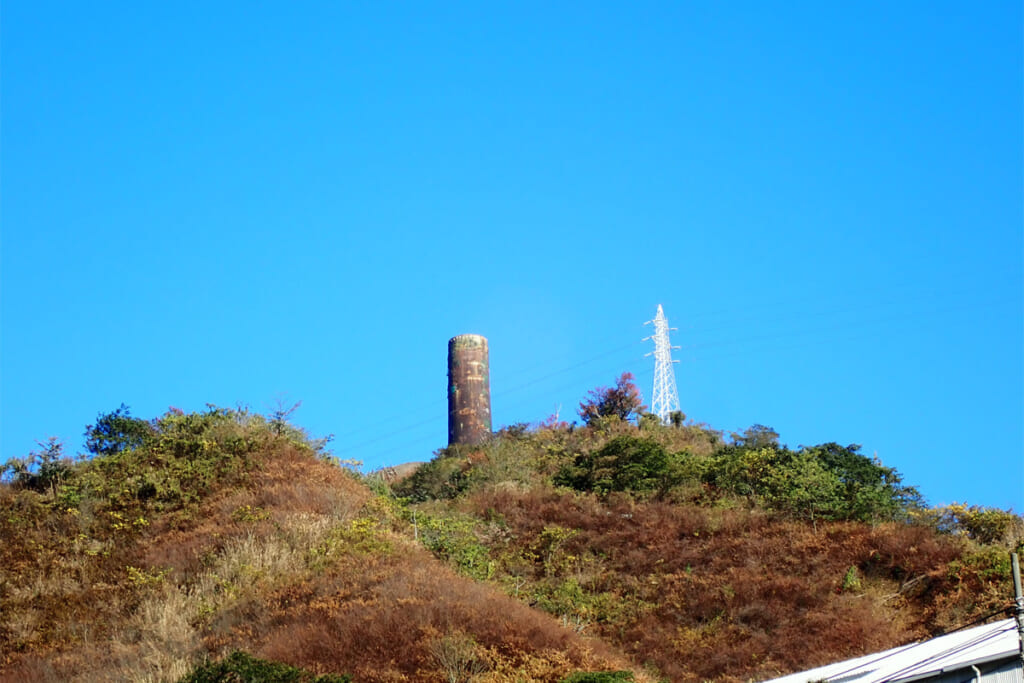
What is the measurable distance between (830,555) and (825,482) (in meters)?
3.53

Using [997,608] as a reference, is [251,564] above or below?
above

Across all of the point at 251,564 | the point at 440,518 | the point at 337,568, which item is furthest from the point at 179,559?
the point at 440,518

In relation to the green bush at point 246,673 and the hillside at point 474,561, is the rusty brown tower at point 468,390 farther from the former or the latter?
the green bush at point 246,673

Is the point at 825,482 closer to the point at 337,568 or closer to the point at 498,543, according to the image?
the point at 498,543

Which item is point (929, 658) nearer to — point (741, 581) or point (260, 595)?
point (741, 581)

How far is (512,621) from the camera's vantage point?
17047 mm

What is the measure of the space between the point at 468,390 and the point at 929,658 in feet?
76.3

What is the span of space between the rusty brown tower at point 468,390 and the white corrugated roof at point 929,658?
20545 mm

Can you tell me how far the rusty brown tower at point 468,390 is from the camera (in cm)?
3569

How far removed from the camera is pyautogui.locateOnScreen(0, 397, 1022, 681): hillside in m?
17.6

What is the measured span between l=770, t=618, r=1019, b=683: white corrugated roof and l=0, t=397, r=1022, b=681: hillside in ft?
9.10

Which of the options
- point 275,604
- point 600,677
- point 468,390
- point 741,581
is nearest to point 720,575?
point 741,581

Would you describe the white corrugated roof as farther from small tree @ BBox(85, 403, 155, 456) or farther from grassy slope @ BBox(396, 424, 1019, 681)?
small tree @ BBox(85, 403, 155, 456)

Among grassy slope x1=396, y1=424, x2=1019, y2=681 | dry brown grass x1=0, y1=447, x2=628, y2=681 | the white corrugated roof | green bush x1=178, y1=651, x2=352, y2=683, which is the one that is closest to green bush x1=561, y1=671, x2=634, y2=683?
dry brown grass x1=0, y1=447, x2=628, y2=681
